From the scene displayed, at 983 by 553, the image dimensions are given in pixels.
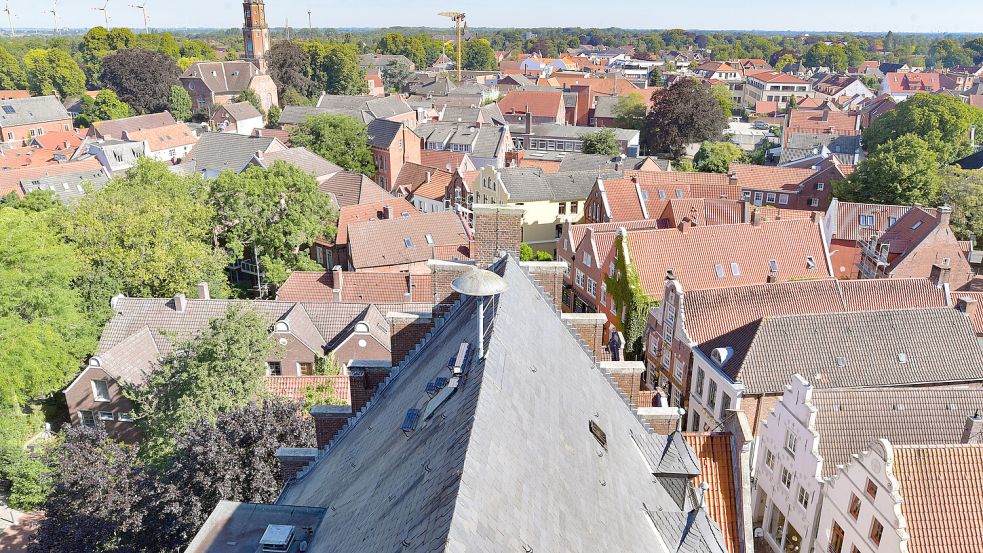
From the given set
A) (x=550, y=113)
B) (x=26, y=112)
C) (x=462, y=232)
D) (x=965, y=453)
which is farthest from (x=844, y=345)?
(x=26, y=112)

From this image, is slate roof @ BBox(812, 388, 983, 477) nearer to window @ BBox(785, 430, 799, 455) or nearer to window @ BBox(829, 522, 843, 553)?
window @ BBox(785, 430, 799, 455)

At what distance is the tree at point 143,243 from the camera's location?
125 ft

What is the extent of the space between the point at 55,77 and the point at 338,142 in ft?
285

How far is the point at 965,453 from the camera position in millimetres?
18703

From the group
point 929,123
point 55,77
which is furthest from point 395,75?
point 929,123

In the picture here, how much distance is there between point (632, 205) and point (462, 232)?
1304 centimetres

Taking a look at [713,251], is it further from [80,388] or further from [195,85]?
[195,85]

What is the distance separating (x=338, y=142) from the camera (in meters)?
70.8

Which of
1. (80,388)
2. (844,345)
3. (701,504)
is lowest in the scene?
(80,388)

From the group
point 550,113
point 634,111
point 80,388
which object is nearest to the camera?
point 80,388

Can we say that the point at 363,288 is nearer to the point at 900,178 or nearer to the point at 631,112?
the point at 900,178

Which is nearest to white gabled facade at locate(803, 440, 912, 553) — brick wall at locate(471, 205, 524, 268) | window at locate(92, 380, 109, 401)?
brick wall at locate(471, 205, 524, 268)

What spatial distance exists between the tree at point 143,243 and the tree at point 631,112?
222ft

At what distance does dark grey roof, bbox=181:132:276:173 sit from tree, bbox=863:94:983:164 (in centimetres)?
6620
